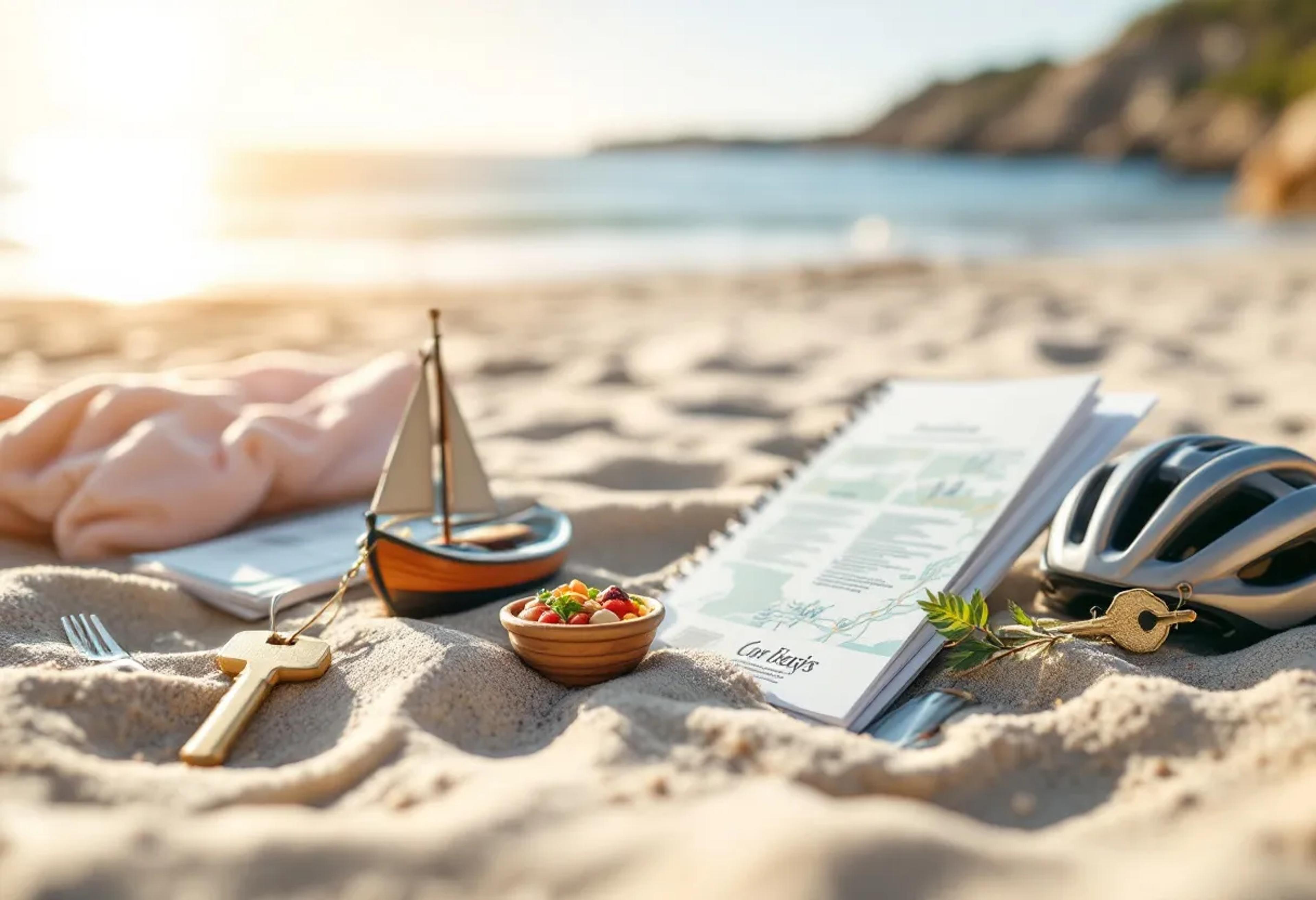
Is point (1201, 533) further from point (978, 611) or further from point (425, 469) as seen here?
point (425, 469)

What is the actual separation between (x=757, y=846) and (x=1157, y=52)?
67.6 metres

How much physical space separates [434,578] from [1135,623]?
116cm

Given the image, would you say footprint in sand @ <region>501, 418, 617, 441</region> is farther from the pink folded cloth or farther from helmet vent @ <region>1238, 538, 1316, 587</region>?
helmet vent @ <region>1238, 538, 1316, 587</region>

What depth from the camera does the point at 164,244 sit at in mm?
13070

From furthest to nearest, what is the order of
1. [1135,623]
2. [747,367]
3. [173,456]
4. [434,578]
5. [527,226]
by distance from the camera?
[527,226] < [747,367] < [173,456] < [434,578] < [1135,623]

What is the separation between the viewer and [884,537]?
2031 millimetres

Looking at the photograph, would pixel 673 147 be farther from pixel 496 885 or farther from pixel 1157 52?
pixel 496 885

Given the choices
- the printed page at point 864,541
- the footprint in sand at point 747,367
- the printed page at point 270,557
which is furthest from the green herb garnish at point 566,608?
the footprint in sand at point 747,367

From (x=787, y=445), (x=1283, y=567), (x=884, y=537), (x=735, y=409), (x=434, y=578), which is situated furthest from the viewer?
(x=735, y=409)

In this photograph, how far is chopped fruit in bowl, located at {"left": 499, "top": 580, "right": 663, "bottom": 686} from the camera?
158 centimetres

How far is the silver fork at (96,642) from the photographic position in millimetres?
1727

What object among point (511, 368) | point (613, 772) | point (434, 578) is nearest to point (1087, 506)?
point (613, 772)

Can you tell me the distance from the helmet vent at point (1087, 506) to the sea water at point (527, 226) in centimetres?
771

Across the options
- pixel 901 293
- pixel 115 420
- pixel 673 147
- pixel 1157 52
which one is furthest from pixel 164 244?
pixel 1157 52
